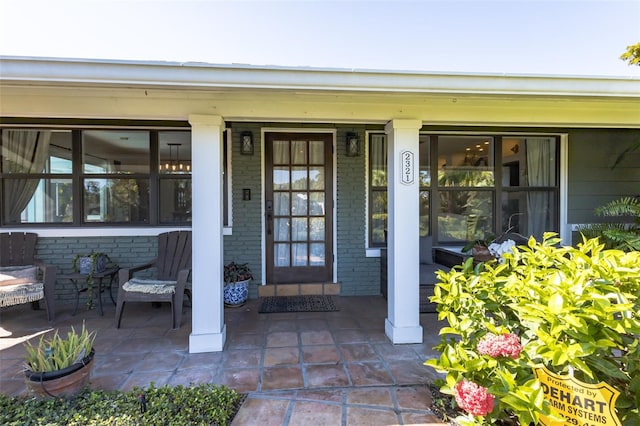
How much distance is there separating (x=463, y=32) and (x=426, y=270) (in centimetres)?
379

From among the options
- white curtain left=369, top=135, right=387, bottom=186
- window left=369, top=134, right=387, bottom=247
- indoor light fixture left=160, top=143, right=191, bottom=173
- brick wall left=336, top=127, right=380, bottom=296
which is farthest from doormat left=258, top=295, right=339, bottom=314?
indoor light fixture left=160, top=143, right=191, bottom=173

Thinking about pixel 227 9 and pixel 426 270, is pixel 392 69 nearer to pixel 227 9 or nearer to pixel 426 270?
pixel 426 270

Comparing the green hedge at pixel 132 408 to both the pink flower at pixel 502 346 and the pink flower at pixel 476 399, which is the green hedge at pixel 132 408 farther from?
the pink flower at pixel 502 346

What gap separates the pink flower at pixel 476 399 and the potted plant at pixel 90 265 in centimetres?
370

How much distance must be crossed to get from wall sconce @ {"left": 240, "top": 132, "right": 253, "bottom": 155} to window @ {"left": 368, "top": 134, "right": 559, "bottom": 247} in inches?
60.3

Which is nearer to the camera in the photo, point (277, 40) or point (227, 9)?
point (227, 9)

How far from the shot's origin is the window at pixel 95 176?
3684mm

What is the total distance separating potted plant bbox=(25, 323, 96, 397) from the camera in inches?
69.2

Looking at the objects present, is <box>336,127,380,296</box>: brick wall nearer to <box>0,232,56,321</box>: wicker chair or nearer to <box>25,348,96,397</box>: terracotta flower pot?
<box>25,348,96,397</box>: terracotta flower pot

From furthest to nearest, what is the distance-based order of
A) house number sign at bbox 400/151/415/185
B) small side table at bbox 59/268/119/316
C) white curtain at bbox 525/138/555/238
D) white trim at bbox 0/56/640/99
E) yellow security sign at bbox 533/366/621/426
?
white curtain at bbox 525/138/555/238 < small side table at bbox 59/268/119/316 < house number sign at bbox 400/151/415/185 < white trim at bbox 0/56/640/99 < yellow security sign at bbox 533/366/621/426

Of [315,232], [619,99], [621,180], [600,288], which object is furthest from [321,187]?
[621,180]

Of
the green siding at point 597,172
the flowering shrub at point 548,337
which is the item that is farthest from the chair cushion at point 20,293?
the green siding at point 597,172

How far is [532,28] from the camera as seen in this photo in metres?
4.90

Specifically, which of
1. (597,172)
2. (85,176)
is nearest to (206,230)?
(85,176)
